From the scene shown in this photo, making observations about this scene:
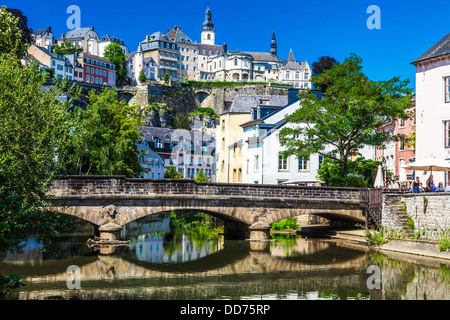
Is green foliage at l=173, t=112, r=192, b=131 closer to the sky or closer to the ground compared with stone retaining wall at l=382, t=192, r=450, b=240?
closer to the sky

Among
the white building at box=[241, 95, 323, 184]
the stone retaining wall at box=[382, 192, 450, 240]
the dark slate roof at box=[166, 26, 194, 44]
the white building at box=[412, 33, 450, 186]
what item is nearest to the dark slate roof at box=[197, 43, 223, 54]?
the dark slate roof at box=[166, 26, 194, 44]

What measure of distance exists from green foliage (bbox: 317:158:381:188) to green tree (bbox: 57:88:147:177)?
48.5 ft

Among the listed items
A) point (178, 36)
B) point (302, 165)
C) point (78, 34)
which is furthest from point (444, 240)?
point (178, 36)

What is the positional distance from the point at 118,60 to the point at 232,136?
258 ft

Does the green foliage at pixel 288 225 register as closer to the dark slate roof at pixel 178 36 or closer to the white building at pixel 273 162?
the white building at pixel 273 162

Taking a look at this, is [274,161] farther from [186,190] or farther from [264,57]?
[264,57]

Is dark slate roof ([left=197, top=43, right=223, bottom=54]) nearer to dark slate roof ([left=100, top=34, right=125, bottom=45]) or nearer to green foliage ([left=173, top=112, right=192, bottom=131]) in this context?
dark slate roof ([left=100, top=34, right=125, bottom=45])

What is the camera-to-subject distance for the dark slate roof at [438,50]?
114ft

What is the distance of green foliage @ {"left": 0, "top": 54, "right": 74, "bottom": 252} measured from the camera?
1767 cm

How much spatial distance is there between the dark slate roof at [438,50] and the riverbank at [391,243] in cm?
1135

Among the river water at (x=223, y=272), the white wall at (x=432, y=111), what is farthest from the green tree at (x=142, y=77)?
the river water at (x=223, y=272)

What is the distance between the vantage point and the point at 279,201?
111 ft

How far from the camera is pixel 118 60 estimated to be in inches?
5187
